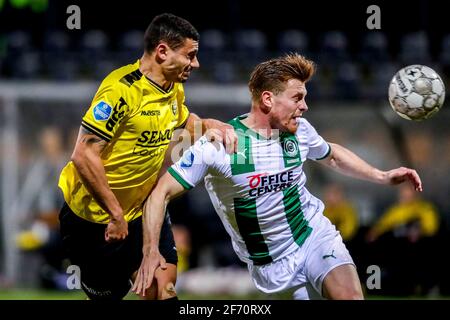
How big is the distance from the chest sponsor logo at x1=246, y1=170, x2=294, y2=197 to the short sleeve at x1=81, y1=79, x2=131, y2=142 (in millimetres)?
981


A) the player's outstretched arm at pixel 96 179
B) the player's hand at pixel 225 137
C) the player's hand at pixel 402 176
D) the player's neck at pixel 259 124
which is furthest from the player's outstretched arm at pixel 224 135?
the player's hand at pixel 402 176

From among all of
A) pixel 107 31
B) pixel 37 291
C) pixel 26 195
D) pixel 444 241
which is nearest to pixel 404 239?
pixel 444 241

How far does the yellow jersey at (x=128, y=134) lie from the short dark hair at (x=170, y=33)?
0.24 m

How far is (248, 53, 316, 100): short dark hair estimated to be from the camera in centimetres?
615

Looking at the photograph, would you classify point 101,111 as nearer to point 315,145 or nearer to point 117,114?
point 117,114

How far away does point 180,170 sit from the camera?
234 inches

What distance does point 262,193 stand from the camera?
6.16m

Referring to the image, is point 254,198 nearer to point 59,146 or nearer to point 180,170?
point 180,170

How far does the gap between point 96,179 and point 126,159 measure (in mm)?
429

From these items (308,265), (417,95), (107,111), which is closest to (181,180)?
(107,111)

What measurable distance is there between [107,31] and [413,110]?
449 inches

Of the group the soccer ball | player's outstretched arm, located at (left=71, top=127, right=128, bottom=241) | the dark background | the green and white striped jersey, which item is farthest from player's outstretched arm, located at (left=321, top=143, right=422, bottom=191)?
the dark background

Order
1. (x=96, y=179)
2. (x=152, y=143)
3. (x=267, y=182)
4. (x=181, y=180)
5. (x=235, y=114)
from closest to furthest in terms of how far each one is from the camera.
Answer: (x=181, y=180)
(x=96, y=179)
(x=267, y=182)
(x=152, y=143)
(x=235, y=114)

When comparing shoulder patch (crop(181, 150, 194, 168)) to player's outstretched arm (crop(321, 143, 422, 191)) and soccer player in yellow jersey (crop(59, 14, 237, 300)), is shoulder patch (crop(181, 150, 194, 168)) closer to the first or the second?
soccer player in yellow jersey (crop(59, 14, 237, 300))
